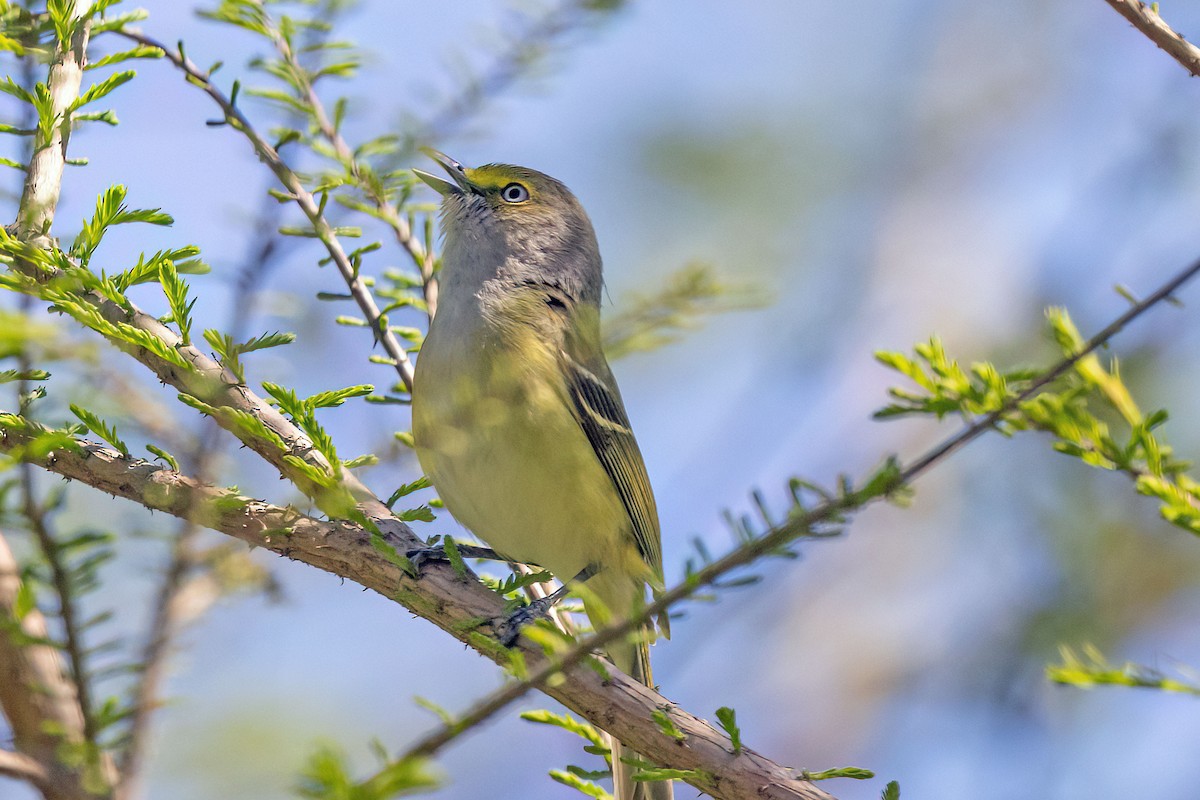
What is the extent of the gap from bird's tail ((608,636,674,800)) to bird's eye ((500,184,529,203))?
244 centimetres

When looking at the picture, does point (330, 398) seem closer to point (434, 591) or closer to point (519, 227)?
point (434, 591)

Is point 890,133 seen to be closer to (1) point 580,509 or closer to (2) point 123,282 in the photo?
(1) point 580,509

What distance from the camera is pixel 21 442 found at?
2910 millimetres

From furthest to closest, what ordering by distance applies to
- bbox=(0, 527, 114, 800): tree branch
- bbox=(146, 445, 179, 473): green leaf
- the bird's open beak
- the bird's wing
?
the bird's open beak < the bird's wing < bbox=(146, 445, 179, 473): green leaf < bbox=(0, 527, 114, 800): tree branch

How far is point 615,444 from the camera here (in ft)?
15.9

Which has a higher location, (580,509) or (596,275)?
(596,275)

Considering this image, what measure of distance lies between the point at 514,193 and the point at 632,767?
3206mm

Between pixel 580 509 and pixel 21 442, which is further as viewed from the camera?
pixel 580 509

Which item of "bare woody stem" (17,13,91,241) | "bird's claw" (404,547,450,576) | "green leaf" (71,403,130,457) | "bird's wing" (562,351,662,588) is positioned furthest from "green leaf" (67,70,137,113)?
"bird's wing" (562,351,662,588)

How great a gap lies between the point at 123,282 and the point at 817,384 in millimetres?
5896

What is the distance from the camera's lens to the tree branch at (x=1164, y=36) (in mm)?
2656

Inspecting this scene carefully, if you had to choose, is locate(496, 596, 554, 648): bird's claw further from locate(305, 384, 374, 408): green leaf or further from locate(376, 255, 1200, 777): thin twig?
locate(376, 255, 1200, 777): thin twig

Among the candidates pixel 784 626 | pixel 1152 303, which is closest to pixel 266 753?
pixel 784 626

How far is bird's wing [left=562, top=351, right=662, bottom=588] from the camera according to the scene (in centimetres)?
470
